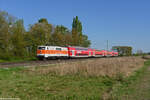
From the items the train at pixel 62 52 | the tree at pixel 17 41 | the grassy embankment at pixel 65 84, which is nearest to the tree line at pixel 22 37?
the tree at pixel 17 41

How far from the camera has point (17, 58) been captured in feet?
108

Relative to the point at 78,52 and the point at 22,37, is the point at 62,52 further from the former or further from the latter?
the point at 22,37

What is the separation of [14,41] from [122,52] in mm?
70085

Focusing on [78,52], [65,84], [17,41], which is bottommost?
[65,84]

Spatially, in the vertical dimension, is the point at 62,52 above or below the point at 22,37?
below

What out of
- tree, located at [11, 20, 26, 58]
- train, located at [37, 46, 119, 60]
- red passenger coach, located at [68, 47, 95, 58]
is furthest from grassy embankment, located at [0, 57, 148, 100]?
red passenger coach, located at [68, 47, 95, 58]

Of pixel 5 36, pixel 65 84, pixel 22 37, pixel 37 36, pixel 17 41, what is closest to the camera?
pixel 65 84

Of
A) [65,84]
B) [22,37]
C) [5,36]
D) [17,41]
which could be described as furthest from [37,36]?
[65,84]

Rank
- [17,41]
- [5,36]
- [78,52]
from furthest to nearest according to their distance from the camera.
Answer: [78,52], [17,41], [5,36]

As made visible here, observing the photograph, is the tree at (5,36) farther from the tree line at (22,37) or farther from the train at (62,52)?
the train at (62,52)

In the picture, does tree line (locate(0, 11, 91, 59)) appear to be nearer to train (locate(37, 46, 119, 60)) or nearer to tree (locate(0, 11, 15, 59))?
tree (locate(0, 11, 15, 59))

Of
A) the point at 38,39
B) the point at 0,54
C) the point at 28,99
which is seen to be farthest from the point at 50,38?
the point at 28,99

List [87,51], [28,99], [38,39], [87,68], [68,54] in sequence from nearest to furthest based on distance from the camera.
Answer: [28,99], [87,68], [68,54], [38,39], [87,51]

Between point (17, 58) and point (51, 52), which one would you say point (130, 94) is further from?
point (17, 58)
